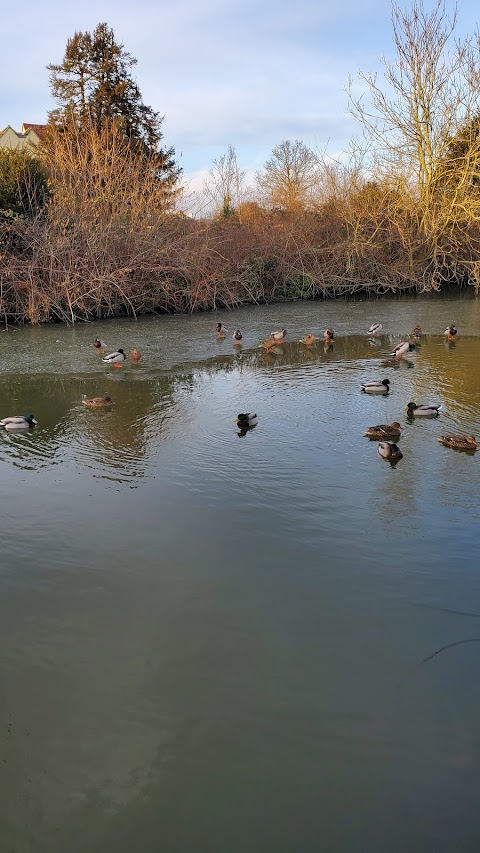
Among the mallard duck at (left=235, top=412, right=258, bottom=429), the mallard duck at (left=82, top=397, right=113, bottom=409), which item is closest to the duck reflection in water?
the mallard duck at (left=235, top=412, right=258, bottom=429)

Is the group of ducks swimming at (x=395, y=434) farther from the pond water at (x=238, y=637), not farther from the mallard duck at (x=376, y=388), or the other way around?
the pond water at (x=238, y=637)

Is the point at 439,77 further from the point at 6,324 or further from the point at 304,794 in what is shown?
the point at 304,794

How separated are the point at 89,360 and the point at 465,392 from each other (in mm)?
7054

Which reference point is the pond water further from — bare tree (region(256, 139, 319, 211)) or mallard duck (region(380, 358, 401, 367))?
bare tree (region(256, 139, 319, 211))

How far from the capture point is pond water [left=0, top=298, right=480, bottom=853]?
9.51 ft

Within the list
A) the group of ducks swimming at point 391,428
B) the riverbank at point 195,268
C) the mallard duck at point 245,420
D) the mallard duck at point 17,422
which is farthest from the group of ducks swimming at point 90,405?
the riverbank at point 195,268

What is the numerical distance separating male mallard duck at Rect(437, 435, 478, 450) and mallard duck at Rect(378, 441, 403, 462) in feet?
2.17

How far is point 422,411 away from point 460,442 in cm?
131

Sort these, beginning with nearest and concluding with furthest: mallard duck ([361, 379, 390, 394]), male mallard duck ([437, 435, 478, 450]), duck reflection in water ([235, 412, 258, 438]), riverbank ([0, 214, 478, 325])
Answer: male mallard duck ([437, 435, 478, 450]) < duck reflection in water ([235, 412, 258, 438]) < mallard duck ([361, 379, 390, 394]) < riverbank ([0, 214, 478, 325])

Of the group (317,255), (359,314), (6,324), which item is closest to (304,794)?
(6,324)

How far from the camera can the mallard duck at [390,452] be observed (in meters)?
6.93

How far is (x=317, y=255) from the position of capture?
24453 millimetres

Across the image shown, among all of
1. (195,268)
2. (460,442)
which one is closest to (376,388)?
(460,442)

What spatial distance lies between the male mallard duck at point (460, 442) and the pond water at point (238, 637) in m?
0.20
